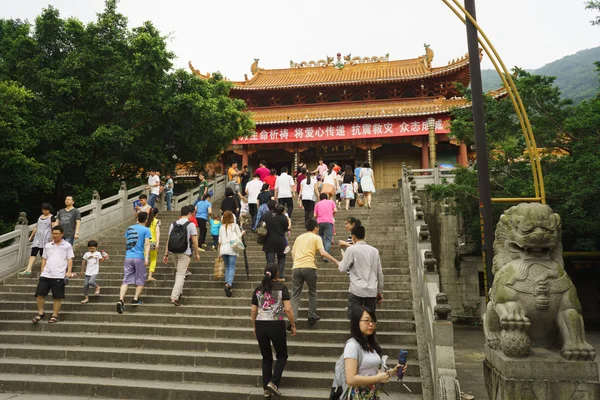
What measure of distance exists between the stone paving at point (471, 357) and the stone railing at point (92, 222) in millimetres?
8439

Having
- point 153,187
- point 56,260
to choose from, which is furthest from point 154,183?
Result: point 56,260

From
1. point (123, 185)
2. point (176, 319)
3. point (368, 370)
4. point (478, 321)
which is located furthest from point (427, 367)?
point (123, 185)

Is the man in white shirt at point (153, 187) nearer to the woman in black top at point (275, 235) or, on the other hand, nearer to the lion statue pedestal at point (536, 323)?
the woman in black top at point (275, 235)

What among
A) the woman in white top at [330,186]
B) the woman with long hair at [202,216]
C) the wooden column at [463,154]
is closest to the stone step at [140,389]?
the woman with long hair at [202,216]

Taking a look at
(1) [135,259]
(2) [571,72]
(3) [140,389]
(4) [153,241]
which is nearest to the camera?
(3) [140,389]

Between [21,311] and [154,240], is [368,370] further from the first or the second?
[21,311]

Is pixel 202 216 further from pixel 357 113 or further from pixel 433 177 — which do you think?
pixel 357 113

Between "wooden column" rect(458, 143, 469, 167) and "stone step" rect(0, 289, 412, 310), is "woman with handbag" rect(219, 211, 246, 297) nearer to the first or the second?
"stone step" rect(0, 289, 412, 310)

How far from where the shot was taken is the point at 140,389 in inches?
193

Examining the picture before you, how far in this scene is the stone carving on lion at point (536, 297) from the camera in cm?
359

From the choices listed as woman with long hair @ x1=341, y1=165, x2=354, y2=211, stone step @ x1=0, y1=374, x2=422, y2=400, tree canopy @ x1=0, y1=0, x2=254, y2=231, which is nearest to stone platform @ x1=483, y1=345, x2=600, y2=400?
stone step @ x1=0, y1=374, x2=422, y2=400

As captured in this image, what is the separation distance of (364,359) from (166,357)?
358 cm

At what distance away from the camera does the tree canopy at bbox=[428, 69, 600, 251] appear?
823 cm

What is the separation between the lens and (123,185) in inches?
465
